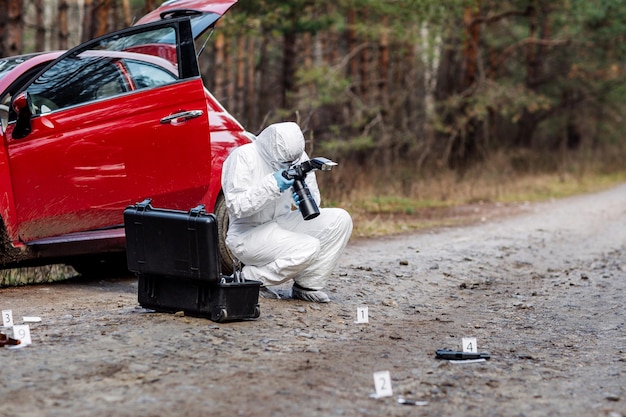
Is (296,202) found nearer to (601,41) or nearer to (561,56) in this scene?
(601,41)

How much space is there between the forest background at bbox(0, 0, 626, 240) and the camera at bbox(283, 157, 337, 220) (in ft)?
17.6

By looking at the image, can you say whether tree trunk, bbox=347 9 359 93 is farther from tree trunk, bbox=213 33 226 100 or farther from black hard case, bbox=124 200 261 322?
black hard case, bbox=124 200 261 322

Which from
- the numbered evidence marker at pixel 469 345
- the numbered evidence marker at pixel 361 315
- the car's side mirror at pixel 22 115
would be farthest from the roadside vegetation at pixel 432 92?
the numbered evidence marker at pixel 469 345

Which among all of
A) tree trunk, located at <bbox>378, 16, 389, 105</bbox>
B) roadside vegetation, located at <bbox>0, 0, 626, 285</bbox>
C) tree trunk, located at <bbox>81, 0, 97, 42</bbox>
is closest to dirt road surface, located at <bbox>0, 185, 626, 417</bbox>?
roadside vegetation, located at <bbox>0, 0, 626, 285</bbox>

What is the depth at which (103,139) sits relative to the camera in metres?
7.68

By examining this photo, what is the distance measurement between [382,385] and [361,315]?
2.05m

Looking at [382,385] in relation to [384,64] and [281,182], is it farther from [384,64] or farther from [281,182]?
[384,64]

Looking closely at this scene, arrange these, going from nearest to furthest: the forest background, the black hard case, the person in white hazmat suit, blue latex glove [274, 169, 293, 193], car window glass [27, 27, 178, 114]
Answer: the black hard case, blue latex glove [274, 169, 293, 193], the person in white hazmat suit, car window glass [27, 27, 178, 114], the forest background

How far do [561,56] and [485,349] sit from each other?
2816cm

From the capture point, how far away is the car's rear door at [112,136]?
24.7 ft

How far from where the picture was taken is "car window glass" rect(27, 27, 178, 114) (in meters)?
7.69

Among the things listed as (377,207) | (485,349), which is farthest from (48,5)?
(485,349)

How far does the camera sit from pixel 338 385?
5.04 metres

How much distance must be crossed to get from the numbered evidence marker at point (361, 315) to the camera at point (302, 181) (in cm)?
74
